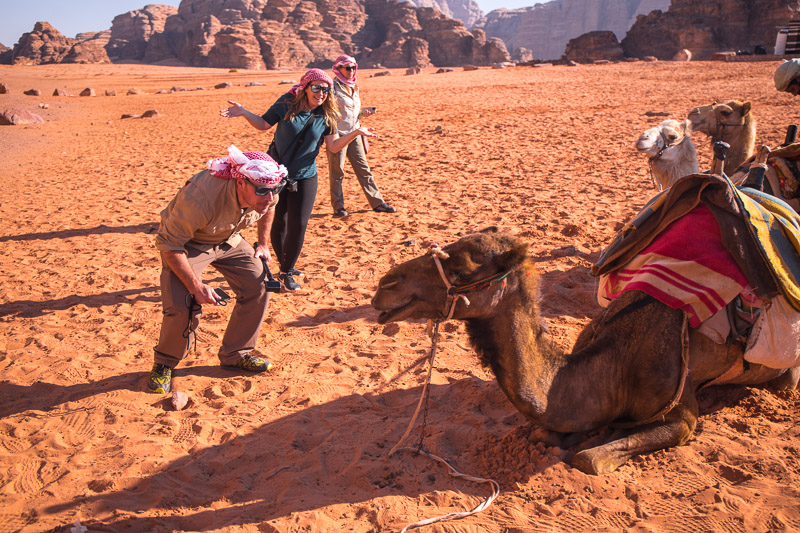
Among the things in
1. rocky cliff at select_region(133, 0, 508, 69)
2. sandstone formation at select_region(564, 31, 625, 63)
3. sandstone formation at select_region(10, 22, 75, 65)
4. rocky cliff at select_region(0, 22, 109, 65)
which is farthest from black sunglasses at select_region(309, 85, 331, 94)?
sandstone formation at select_region(10, 22, 75, 65)

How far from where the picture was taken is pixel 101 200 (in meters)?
10.7

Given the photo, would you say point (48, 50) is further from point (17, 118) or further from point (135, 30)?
point (17, 118)

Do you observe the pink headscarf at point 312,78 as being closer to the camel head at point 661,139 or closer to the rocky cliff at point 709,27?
the camel head at point 661,139

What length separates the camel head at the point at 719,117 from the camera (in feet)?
21.5

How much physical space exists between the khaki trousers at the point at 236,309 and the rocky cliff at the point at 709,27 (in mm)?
49820

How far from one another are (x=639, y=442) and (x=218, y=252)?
10.7 ft

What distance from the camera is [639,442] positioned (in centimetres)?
337

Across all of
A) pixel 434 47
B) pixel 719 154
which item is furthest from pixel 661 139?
pixel 434 47

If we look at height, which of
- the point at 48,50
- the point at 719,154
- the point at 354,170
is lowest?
the point at 354,170

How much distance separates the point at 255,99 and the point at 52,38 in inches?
2617

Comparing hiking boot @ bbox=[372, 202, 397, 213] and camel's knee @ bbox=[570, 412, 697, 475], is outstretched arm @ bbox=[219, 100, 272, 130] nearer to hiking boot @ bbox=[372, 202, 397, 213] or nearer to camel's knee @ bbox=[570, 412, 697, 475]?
hiking boot @ bbox=[372, 202, 397, 213]

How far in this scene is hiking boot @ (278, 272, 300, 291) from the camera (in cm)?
648

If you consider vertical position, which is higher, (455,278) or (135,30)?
(135,30)

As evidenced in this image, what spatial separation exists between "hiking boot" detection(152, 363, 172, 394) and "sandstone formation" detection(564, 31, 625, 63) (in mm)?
51571
